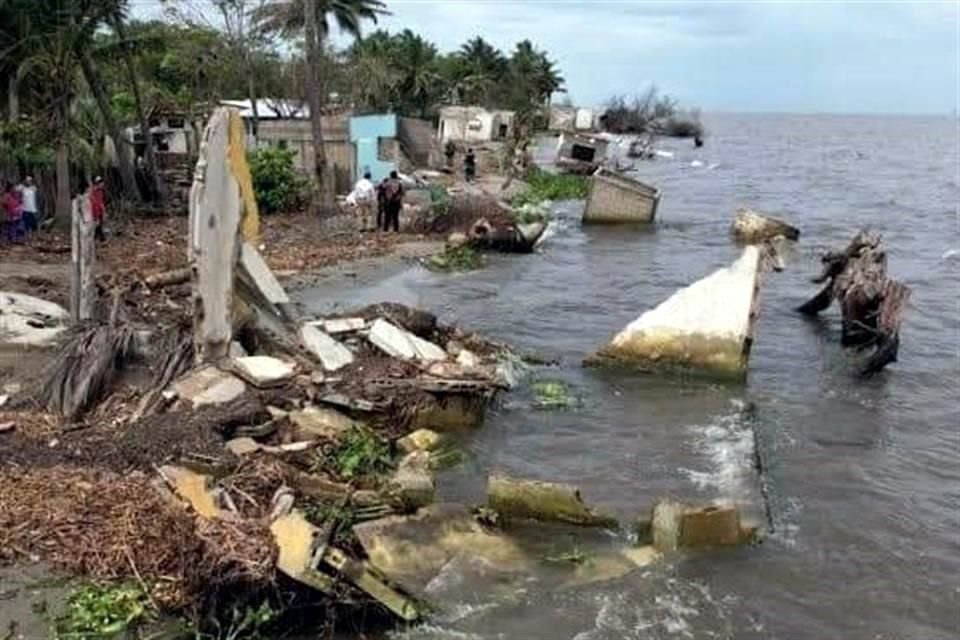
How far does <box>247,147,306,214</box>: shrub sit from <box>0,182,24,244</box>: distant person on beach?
7.41 meters

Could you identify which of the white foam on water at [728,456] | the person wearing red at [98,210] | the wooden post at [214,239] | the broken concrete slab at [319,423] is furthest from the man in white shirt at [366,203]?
the broken concrete slab at [319,423]

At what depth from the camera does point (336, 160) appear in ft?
112

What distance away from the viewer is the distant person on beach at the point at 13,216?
22125 millimetres

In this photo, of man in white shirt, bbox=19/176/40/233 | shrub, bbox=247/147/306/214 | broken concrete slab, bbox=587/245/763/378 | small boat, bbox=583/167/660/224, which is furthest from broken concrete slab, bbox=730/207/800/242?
man in white shirt, bbox=19/176/40/233

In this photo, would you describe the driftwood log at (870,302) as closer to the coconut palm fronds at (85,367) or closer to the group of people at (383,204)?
the group of people at (383,204)

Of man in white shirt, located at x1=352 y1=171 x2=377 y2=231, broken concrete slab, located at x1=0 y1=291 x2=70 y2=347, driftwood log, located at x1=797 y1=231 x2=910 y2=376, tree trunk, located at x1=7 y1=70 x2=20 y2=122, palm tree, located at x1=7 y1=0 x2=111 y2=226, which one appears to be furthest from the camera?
man in white shirt, located at x1=352 y1=171 x2=377 y2=231

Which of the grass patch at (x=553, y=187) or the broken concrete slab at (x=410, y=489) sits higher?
the grass patch at (x=553, y=187)

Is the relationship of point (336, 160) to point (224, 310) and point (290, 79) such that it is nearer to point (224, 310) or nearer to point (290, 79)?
point (290, 79)

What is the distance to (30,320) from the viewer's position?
13461mm

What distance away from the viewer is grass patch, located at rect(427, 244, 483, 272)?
23.3m

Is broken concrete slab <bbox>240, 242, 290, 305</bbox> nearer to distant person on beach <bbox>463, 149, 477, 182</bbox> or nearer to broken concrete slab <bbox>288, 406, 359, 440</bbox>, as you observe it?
broken concrete slab <bbox>288, 406, 359, 440</bbox>

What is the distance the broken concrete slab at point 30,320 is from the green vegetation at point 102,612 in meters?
6.43

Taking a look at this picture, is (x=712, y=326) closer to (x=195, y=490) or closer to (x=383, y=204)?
(x=195, y=490)

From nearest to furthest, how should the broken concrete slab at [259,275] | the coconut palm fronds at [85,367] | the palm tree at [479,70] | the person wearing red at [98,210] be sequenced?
the coconut palm fronds at [85,367], the broken concrete slab at [259,275], the person wearing red at [98,210], the palm tree at [479,70]
